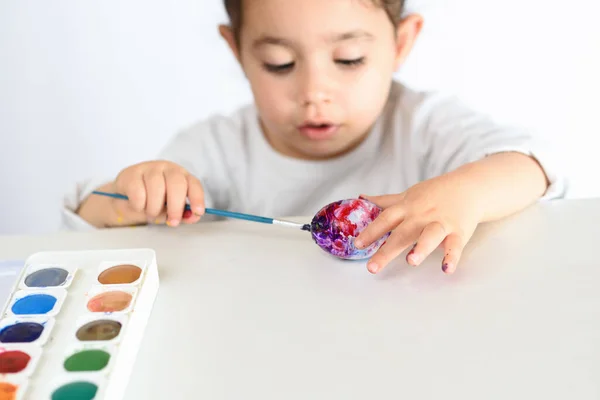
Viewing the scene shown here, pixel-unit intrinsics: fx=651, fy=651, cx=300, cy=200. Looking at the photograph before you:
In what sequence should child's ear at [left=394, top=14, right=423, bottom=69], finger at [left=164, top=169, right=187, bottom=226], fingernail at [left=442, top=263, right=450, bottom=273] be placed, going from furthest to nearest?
child's ear at [left=394, top=14, right=423, bottom=69] < finger at [left=164, top=169, right=187, bottom=226] < fingernail at [left=442, top=263, right=450, bottom=273]

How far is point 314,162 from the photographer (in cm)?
90

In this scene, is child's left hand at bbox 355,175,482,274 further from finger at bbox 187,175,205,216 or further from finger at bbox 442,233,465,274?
finger at bbox 187,175,205,216

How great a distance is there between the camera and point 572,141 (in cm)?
117

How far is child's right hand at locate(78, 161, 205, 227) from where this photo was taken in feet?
2.00

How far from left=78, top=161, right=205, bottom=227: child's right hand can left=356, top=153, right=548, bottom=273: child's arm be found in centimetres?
17

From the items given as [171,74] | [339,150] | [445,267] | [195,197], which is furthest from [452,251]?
[171,74]

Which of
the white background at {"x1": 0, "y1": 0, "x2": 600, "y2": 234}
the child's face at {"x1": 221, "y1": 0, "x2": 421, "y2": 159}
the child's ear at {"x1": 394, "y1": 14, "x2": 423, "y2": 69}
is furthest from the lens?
the white background at {"x1": 0, "y1": 0, "x2": 600, "y2": 234}

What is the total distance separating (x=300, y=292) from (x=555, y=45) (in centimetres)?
85

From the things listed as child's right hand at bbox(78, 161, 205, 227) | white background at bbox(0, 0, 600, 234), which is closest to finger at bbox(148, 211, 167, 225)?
child's right hand at bbox(78, 161, 205, 227)

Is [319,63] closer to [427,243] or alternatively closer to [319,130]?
[319,130]

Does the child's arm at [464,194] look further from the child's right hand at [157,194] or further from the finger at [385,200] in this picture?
the child's right hand at [157,194]

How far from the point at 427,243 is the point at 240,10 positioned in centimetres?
42

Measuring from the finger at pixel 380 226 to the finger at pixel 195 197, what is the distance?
169 mm

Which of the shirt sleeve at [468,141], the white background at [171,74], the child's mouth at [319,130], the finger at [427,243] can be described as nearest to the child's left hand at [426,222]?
the finger at [427,243]
